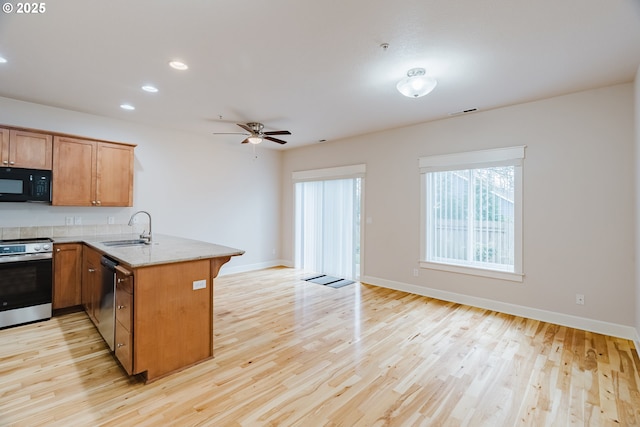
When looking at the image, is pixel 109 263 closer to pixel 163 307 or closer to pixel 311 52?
pixel 163 307

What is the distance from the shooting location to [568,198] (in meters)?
3.54

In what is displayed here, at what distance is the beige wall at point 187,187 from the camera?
4.09 m

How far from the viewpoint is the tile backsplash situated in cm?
385

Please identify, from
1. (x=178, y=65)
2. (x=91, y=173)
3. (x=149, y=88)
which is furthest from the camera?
(x=91, y=173)

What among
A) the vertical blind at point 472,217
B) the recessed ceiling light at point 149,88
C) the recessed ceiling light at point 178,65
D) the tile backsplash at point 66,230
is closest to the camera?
the recessed ceiling light at point 178,65

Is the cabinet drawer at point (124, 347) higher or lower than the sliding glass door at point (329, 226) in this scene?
lower

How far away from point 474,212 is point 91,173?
17.8 ft

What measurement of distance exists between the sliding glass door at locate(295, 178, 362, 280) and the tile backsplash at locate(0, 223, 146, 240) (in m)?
3.14

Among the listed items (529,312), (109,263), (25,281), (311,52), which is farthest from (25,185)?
(529,312)

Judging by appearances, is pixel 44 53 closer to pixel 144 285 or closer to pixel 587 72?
pixel 144 285

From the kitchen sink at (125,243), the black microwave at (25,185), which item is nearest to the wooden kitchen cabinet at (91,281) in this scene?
the kitchen sink at (125,243)

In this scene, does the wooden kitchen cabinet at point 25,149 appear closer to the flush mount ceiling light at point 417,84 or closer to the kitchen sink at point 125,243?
the kitchen sink at point 125,243

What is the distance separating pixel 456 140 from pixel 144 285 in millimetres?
4288

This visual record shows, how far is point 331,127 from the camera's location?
5070 millimetres
